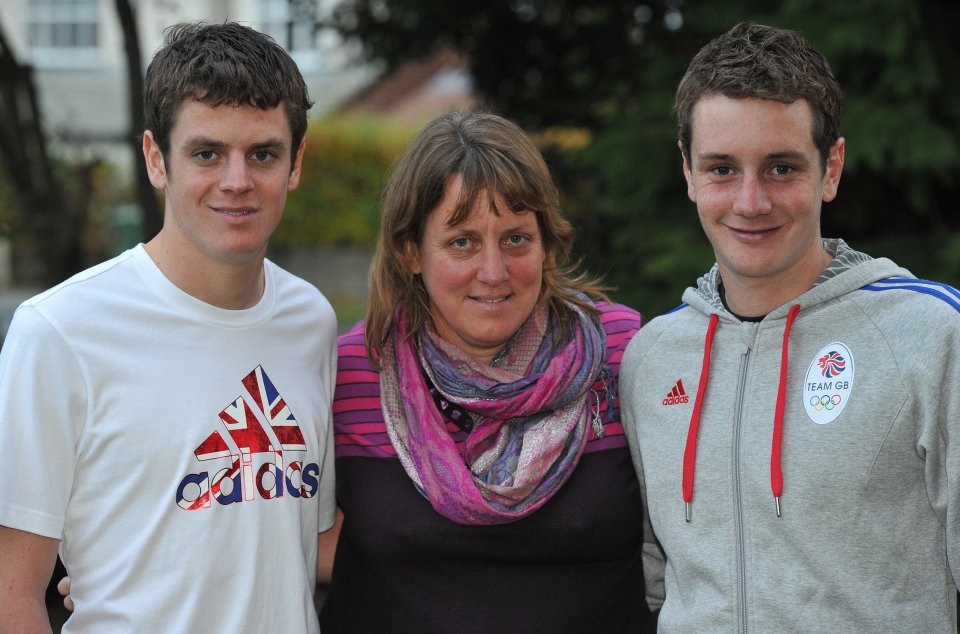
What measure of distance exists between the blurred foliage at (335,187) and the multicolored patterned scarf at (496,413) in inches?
483

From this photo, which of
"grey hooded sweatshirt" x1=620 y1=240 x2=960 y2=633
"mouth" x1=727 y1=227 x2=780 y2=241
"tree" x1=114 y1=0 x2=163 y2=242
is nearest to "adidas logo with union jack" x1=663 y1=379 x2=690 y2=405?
"grey hooded sweatshirt" x1=620 y1=240 x2=960 y2=633

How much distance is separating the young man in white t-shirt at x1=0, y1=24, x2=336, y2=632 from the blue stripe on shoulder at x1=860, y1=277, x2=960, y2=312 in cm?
153

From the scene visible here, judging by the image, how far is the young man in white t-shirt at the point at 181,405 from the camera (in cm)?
250

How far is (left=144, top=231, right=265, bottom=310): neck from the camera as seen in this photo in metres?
2.75

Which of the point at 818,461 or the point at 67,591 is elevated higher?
the point at 818,461

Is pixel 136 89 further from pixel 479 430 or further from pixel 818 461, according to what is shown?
pixel 818 461

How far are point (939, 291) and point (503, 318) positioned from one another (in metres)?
1.14

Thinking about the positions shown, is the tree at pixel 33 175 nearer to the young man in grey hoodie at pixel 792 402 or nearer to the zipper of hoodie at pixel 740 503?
the young man in grey hoodie at pixel 792 402

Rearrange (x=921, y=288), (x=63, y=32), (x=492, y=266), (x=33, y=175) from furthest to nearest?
→ (x=63, y=32), (x=33, y=175), (x=492, y=266), (x=921, y=288)

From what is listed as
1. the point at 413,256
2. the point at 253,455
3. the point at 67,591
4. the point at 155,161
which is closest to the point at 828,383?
the point at 413,256

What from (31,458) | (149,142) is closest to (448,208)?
(149,142)

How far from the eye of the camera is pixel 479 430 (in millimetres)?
2973

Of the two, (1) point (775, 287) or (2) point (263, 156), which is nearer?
(1) point (775, 287)

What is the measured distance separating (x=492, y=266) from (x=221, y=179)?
0.76 m
